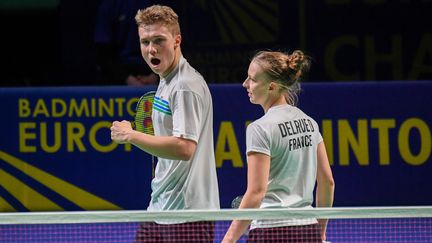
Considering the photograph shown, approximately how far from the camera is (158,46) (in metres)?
4.93

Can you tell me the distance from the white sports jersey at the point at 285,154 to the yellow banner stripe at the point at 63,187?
4.63 m

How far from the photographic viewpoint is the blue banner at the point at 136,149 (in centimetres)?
915

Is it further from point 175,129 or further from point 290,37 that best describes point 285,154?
point 290,37

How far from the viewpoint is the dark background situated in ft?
37.8

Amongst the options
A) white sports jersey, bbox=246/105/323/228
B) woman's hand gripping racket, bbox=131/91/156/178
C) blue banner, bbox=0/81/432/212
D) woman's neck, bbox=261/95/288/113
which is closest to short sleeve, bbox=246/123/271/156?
white sports jersey, bbox=246/105/323/228

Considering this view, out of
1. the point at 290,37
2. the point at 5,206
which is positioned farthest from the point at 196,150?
the point at 290,37

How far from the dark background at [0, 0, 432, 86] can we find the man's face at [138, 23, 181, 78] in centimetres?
645

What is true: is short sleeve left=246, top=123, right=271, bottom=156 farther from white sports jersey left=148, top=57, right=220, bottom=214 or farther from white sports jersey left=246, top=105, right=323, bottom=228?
white sports jersey left=148, top=57, right=220, bottom=214

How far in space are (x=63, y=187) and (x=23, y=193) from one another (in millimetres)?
330

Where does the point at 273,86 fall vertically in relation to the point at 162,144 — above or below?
above

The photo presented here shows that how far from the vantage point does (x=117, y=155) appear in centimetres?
917

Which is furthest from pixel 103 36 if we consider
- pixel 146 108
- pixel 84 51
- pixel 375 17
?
pixel 146 108

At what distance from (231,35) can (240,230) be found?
716cm

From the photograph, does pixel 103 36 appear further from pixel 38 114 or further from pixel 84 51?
pixel 38 114
